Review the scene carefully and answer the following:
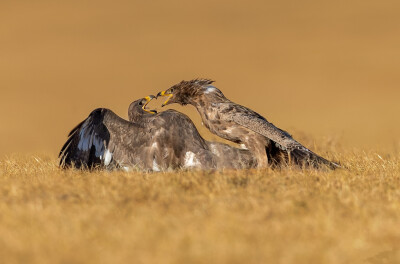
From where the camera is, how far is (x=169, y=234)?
4.86 m

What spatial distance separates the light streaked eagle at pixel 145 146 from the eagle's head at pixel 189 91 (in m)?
0.50

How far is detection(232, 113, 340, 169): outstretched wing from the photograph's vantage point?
8719 millimetres

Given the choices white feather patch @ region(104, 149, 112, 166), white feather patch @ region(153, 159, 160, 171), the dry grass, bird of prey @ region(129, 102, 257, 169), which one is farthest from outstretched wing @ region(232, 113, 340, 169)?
white feather patch @ region(104, 149, 112, 166)

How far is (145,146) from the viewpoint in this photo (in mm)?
9258

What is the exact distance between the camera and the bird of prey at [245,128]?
8.82 meters

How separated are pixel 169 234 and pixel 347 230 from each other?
60.9 inches

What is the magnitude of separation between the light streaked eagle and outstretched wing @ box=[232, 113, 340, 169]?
509mm

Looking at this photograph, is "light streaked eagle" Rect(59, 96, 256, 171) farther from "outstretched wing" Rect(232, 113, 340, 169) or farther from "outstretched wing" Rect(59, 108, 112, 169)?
"outstretched wing" Rect(232, 113, 340, 169)

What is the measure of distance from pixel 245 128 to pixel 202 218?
3.79m

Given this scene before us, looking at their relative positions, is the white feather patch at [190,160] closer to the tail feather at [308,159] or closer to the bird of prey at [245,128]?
the bird of prey at [245,128]

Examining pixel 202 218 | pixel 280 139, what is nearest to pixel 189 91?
pixel 280 139

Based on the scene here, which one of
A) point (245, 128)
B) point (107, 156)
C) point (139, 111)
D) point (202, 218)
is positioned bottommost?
point (202, 218)

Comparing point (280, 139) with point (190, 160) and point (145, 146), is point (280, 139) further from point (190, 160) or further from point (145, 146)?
point (145, 146)

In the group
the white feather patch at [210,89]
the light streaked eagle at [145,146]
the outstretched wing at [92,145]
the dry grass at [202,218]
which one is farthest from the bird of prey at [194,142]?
the dry grass at [202,218]
